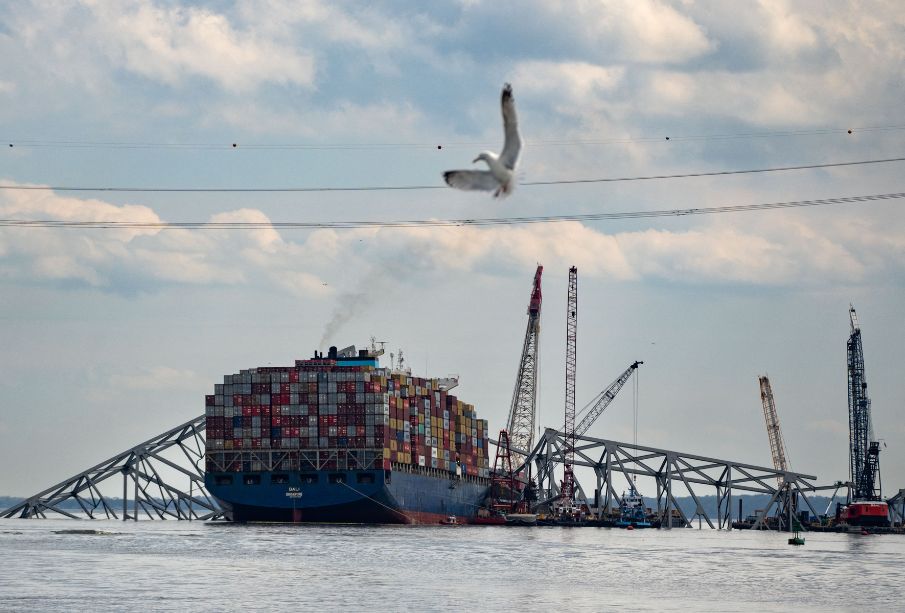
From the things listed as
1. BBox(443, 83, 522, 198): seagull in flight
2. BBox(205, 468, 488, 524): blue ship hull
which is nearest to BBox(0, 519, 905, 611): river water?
BBox(205, 468, 488, 524): blue ship hull

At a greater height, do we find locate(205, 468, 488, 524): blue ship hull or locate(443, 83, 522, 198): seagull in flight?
locate(443, 83, 522, 198): seagull in flight

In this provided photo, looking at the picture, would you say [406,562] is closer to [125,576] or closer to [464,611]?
[125,576]

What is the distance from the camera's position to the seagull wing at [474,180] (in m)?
43.4

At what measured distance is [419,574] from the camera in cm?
10412

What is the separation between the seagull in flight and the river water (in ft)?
141

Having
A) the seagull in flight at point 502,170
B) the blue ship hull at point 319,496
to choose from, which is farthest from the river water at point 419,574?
the seagull in flight at point 502,170

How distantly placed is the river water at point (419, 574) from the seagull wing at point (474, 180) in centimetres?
4321

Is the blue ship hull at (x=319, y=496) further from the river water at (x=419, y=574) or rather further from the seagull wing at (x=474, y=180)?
the seagull wing at (x=474, y=180)

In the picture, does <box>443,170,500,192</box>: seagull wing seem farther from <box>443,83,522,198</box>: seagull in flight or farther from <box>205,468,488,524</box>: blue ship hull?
<box>205,468,488,524</box>: blue ship hull

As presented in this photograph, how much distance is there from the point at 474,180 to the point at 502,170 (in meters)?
0.88

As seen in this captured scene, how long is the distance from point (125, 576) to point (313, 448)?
9762 centimetres

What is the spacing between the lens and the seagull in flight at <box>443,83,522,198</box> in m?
43.4

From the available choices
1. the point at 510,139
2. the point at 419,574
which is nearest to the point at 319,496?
the point at 419,574

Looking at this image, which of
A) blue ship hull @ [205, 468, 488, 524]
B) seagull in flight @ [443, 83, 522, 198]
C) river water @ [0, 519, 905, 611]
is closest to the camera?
seagull in flight @ [443, 83, 522, 198]
